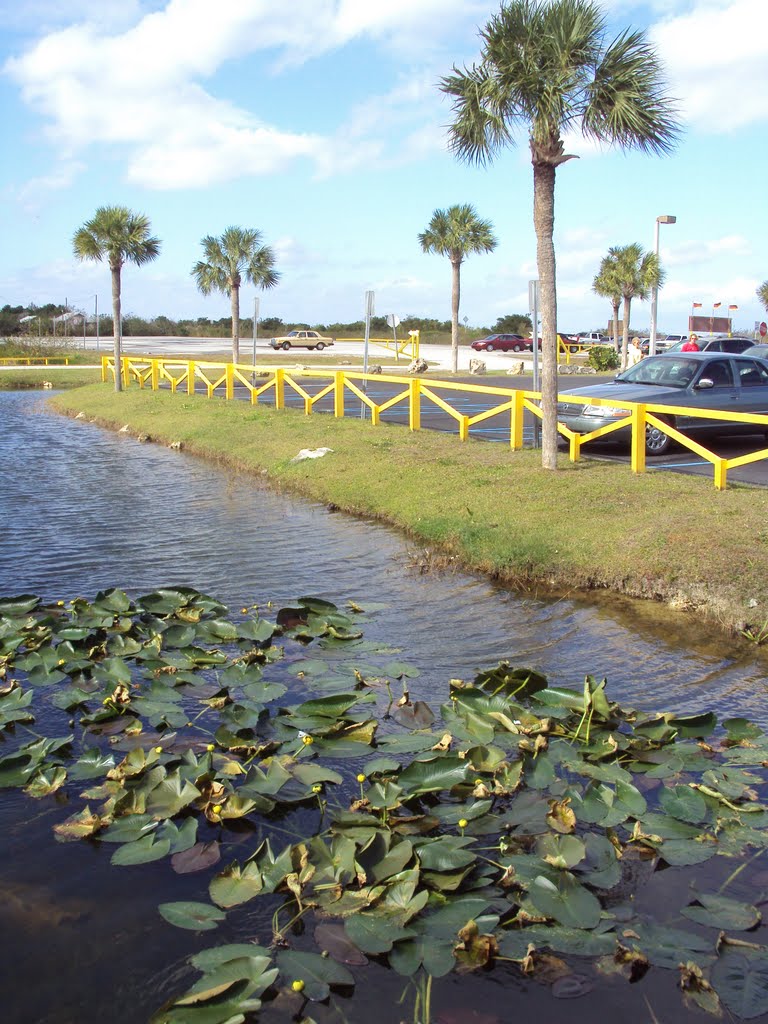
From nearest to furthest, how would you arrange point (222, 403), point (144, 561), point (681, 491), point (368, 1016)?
point (368, 1016) → point (144, 561) → point (681, 491) → point (222, 403)

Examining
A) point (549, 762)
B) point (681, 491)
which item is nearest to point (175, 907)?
point (549, 762)

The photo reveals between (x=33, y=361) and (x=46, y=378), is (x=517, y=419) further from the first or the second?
(x=33, y=361)

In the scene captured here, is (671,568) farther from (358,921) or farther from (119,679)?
(358,921)

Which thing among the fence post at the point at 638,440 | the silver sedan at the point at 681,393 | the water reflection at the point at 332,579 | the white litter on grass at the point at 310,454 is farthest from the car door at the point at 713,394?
the water reflection at the point at 332,579

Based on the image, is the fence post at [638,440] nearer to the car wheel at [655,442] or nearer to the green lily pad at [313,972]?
the car wheel at [655,442]

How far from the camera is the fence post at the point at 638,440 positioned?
12.4 metres

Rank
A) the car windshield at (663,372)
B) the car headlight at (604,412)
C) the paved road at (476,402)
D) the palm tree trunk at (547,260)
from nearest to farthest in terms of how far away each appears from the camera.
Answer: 1. the palm tree trunk at (547,260)
2. the paved road at (476,402)
3. the car headlight at (604,412)
4. the car windshield at (663,372)

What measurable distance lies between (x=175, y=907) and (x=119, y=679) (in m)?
2.56

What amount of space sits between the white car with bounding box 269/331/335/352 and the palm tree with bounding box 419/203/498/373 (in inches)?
803

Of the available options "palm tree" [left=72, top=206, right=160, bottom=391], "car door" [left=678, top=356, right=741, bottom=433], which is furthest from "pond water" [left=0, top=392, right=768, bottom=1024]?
"palm tree" [left=72, top=206, right=160, bottom=391]

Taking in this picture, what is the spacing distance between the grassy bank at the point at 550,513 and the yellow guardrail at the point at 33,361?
38831 mm

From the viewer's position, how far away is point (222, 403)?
25.0m

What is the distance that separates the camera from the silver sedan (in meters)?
14.7

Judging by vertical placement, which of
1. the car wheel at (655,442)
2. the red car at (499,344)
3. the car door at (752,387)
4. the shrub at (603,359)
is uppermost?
the red car at (499,344)
